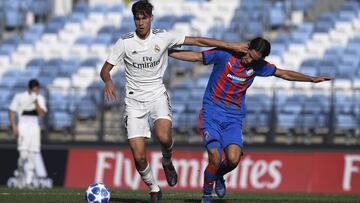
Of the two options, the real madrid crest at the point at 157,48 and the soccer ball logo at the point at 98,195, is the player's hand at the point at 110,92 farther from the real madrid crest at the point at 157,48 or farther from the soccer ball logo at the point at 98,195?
the soccer ball logo at the point at 98,195

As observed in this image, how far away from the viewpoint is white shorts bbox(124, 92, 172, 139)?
44.1 ft

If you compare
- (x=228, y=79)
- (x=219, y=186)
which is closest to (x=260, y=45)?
(x=228, y=79)

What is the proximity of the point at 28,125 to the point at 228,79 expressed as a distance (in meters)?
9.10

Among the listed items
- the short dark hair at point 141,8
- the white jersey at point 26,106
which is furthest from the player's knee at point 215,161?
the white jersey at point 26,106

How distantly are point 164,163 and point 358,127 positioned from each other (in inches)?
399

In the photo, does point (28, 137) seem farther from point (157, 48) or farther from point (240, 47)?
point (240, 47)

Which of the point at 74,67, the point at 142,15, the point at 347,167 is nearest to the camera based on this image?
the point at 142,15

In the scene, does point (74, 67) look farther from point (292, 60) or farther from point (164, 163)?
point (164, 163)

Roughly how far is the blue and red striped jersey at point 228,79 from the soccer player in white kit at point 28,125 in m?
8.55

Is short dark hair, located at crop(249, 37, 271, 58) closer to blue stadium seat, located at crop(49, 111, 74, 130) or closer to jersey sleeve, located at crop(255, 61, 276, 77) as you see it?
jersey sleeve, located at crop(255, 61, 276, 77)

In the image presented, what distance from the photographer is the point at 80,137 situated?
25.1m

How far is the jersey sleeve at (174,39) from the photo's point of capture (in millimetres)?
13484

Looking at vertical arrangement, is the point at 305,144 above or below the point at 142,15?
below

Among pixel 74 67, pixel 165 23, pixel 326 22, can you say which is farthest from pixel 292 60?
pixel 74 67
